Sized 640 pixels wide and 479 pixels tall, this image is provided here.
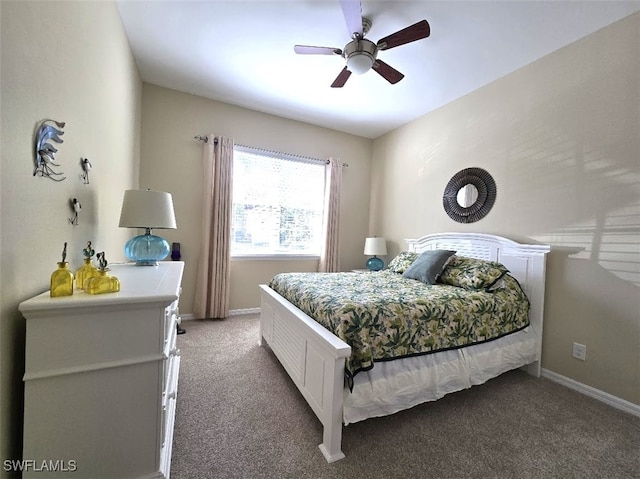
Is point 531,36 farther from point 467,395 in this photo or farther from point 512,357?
point 467,395

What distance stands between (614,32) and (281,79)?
283 cm

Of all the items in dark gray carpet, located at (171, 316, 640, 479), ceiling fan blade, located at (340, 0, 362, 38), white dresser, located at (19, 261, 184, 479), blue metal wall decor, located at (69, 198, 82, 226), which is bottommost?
dark gray carpet, located at (171, 316, 640, 479)

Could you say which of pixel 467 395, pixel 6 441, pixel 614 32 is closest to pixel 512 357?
pixel 467 395

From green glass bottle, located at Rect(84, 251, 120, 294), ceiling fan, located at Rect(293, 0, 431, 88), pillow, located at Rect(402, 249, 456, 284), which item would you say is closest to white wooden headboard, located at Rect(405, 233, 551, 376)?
pillow, located at Rect(402, 249, 456, 284)

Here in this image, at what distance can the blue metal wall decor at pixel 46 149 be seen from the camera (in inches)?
39.9

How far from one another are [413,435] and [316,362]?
71 centimetres

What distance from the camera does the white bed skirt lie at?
4.76 ft

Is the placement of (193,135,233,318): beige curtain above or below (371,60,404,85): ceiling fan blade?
below

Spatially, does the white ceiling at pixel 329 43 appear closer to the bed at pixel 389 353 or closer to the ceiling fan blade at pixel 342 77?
the ceiling fan blade at pixel 342 77

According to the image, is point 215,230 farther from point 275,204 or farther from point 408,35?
point 408,35

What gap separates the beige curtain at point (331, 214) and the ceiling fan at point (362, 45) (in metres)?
1.79

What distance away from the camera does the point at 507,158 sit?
2.68 metres

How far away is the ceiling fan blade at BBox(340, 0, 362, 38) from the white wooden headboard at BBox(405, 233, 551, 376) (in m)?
2.23

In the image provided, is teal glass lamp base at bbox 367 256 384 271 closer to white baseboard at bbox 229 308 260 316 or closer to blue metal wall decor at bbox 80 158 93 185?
white baseboard at bbox 229 308 260 316
